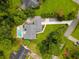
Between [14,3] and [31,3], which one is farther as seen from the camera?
[14,3]

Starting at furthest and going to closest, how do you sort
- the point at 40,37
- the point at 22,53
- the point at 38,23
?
the point at 40,37, the point at 38,23, the point at 22,53

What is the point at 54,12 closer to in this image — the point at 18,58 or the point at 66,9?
the point at 66,9

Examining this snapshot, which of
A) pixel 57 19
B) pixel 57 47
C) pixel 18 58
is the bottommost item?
pixel 18 58

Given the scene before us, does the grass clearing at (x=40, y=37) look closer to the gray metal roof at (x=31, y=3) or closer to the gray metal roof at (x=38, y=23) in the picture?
the gray metal roof at (x=38, y=23)

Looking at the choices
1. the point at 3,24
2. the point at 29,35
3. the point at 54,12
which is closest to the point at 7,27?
the point at 3,24

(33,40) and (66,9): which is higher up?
(66,9)

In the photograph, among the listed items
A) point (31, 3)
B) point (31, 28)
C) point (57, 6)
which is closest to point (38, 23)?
point (31, 28)

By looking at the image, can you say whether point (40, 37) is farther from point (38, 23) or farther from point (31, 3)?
point (31, 3)
